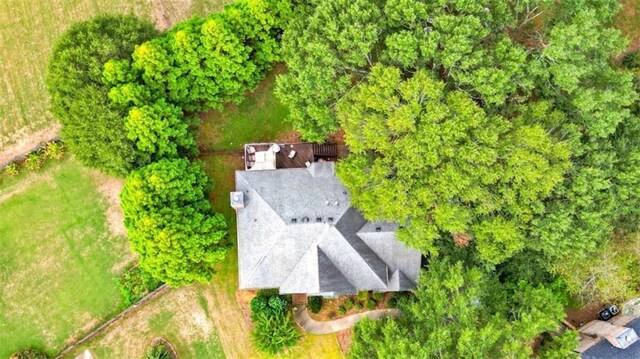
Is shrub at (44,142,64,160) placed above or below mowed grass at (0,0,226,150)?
below

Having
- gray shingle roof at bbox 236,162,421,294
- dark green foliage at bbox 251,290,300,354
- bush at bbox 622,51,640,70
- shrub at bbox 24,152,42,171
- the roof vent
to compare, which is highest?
bush at bbox 622,51,640,70

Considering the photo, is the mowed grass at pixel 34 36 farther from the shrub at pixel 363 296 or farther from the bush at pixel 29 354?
the shrub at pixel 363 296

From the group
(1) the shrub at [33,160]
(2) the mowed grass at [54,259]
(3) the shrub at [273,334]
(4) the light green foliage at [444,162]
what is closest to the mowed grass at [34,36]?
(1) the shrub at [33,160]

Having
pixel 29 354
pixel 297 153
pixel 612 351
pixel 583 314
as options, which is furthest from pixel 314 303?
pixel 29 354

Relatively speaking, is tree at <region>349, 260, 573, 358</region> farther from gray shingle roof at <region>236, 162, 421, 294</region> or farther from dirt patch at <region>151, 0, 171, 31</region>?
dirt patch at <region>151, 0, 171, 31</region>

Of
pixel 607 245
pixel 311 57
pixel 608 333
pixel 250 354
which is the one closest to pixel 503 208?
pixel 607 245

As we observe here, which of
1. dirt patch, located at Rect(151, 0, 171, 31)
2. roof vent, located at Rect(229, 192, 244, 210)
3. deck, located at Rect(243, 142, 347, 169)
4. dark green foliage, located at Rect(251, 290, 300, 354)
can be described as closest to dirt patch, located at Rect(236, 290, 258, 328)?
dark green foliage, located at Rect(251, 290, 300, 354)

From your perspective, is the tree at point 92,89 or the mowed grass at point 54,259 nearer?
the tree at point 92,89
